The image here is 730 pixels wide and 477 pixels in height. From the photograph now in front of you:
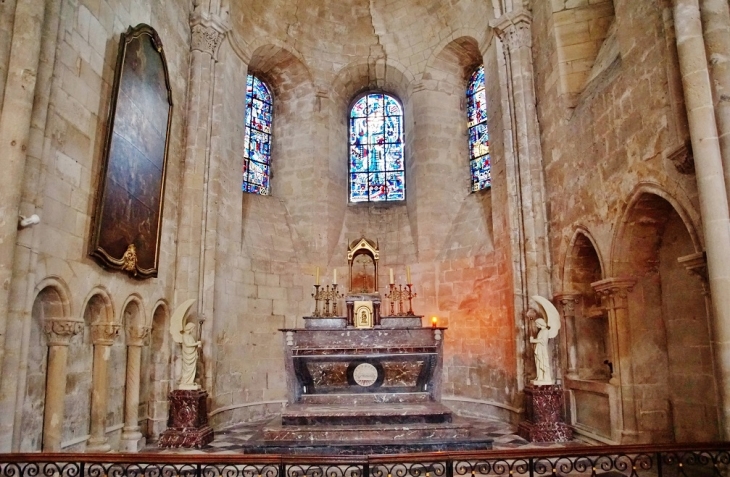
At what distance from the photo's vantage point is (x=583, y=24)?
9.25m

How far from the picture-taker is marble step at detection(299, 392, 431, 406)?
855cm

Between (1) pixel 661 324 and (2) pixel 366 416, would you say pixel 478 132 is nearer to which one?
(1) pixel 661 324

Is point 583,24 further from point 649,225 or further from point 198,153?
point 198,153

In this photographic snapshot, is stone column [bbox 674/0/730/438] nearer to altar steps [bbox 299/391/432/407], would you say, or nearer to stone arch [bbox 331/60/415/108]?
altar steps [bbox 299/391/432/407]

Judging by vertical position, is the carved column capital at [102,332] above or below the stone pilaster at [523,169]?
below

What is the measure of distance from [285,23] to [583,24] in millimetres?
6865

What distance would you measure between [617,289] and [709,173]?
2734mm

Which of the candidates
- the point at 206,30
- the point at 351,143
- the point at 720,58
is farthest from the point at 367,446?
the point at 351,143

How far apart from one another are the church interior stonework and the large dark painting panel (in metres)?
0.05

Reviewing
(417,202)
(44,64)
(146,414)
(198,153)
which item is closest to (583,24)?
(417,202)

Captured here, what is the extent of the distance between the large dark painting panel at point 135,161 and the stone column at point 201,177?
100 cm

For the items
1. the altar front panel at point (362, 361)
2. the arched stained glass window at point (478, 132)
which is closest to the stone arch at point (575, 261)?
the altar front panel at point (362, 361)

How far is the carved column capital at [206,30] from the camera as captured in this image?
1041cm

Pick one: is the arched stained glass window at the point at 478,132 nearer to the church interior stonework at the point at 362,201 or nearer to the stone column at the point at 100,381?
the church interior stonework at the point at 362,201
